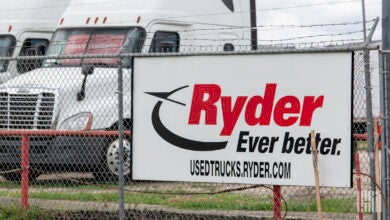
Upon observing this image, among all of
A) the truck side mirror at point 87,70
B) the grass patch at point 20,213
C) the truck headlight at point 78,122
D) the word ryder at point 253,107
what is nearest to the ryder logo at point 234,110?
the word ryder at point 253,107

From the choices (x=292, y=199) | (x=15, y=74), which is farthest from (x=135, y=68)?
(x=15, y=74)

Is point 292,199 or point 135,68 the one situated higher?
point 135,68

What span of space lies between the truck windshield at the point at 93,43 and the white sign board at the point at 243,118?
5211mm

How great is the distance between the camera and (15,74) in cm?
1612

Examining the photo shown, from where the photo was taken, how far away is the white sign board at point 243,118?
768 cm

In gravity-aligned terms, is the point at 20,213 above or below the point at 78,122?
below

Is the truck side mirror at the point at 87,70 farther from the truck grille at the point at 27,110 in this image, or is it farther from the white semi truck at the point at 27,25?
the white semi truck at the point at 27,25

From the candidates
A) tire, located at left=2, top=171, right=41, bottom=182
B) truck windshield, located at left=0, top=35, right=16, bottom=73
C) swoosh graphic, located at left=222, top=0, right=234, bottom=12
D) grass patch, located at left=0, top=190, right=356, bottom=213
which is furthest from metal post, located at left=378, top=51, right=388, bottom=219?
truck windshield, located at left=0, top=35, right=16, bottom=73

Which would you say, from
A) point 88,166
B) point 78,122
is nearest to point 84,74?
point 78,122

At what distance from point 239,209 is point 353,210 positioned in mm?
1398

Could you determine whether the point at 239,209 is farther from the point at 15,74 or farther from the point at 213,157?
the point at 15,74

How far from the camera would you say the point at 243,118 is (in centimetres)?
804

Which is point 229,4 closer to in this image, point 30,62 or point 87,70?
point 87,70

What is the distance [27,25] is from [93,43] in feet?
9.42
